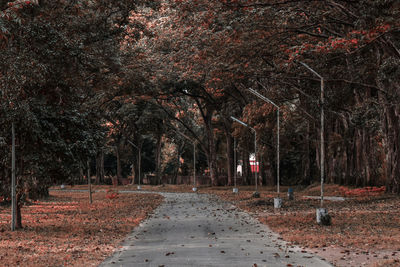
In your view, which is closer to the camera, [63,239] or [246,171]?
[63,239]

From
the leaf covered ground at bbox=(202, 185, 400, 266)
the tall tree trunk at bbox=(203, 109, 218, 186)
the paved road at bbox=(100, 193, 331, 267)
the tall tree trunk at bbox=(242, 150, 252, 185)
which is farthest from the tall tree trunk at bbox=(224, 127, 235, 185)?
the paved road at bbox=(100, 193, 331, 267)

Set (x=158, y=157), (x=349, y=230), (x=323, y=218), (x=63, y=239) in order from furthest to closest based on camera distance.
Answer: (x=158, y=157) < (x=323, y=218) < (x=349, y=230) < (x=63, y=239)

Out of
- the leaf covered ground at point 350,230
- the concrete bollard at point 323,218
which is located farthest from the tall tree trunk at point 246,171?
the concrete bollard at point 323,218

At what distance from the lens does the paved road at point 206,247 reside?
448 inches

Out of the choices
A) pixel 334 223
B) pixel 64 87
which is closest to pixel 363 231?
pixel 334 223

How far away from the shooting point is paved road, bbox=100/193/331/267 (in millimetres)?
11367

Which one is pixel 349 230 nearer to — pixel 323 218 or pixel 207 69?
pixel 323 218

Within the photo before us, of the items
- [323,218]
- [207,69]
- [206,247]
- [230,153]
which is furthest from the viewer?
[230,153]

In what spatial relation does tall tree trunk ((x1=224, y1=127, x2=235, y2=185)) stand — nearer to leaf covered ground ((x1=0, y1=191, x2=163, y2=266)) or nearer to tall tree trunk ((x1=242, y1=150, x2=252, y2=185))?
tall tree trunk ((x1=242, y1=150, x2=252, y2=185))

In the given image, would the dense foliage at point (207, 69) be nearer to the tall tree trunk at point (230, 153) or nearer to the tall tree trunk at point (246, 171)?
the tall tree trunk at point (246, 171)

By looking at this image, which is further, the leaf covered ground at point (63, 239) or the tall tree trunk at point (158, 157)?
the tall tree trunk at point (158, 157)

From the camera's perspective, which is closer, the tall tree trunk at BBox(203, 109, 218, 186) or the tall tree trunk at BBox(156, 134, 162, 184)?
the tall tree trunk at BBox(203, 109, 218, 186)

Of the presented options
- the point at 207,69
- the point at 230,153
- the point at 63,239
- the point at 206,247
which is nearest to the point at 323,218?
the point at 206,247

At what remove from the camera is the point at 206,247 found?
532 inches
